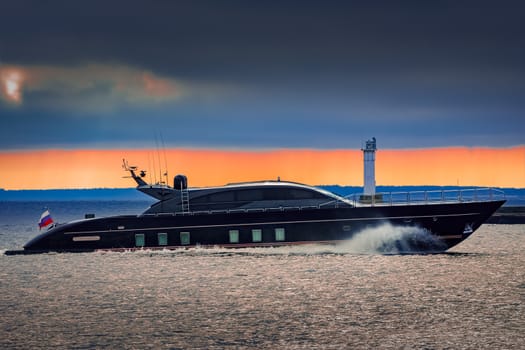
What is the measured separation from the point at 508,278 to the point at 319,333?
1576 centimetres

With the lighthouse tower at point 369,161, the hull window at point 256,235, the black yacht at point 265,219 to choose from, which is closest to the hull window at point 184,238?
the black yacht at point 265,219

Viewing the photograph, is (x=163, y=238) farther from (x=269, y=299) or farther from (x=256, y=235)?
(x=269, y=299)

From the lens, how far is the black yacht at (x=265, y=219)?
4466 cm

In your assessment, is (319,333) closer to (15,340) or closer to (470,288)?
(15,340)

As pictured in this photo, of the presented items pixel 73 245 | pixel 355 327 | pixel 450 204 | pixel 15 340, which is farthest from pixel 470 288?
pixel 73 245


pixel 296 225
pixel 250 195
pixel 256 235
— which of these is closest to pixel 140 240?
pixel 256 235

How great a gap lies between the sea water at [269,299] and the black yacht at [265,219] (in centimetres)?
104

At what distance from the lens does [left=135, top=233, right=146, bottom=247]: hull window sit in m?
46.7

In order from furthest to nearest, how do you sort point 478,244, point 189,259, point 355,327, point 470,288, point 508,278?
point 478,244, point 189,259, point 508,278, point 470,288, point 355,327

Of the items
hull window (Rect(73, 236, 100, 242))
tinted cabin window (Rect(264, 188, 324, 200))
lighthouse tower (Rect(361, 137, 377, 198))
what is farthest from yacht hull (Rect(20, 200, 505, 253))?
lighthouse tower (Rect(361, 137, 377, 198))

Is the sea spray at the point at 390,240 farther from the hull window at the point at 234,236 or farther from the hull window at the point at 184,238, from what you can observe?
the hull window at the point at 184,238

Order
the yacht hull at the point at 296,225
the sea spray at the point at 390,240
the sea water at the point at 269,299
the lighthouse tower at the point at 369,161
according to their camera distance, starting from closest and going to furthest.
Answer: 1. the sea water at the point at 269,299
2. the yacht hull at the point at 296,225
3. the sea spray at the point at 390,240
4. the lighthouse tower at the point at 369,161

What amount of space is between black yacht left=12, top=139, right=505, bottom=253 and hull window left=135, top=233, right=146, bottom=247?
0.06 metres

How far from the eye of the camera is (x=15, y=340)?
2197 cm
